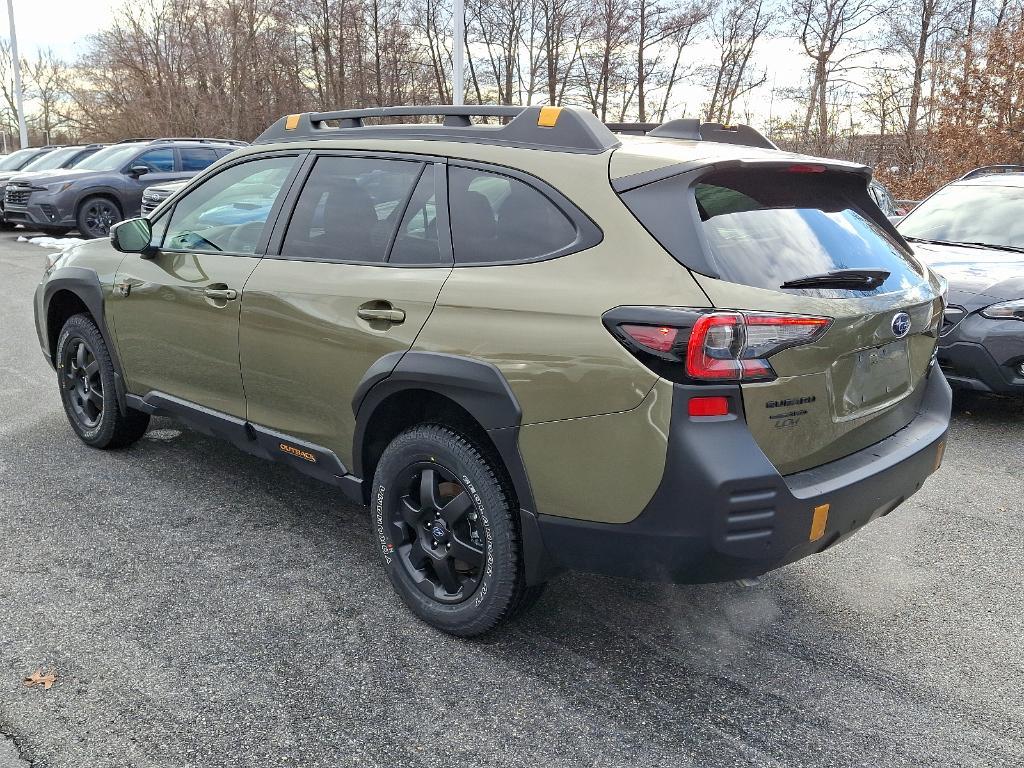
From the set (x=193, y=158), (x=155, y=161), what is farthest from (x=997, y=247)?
(x=155, y=161)

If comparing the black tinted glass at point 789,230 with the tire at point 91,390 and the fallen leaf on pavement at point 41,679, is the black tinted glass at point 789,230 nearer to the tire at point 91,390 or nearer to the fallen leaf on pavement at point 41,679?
the fallen leaf on pavement at point 41,679

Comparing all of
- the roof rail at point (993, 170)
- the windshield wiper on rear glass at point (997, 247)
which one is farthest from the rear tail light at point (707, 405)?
the roof rail at point (993, 170)

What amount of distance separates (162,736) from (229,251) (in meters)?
2.09

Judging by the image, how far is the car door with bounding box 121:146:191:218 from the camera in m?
15.9

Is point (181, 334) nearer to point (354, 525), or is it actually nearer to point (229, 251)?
point (229, 251)

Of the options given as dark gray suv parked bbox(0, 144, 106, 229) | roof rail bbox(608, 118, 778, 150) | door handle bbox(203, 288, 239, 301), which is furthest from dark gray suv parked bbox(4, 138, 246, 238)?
roof rail bbox(608, 118, 778, 150)

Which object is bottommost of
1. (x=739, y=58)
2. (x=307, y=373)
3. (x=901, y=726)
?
(x=901, y=726)

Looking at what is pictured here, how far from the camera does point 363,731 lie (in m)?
2.53

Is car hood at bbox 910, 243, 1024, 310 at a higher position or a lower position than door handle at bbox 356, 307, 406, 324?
lower

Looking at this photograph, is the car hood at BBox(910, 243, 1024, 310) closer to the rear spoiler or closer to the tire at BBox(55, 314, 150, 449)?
the rear spoiler

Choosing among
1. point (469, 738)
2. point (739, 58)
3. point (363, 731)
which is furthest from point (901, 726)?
point (739, 58)

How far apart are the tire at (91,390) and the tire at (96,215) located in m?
12.1

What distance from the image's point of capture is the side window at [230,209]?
3754mm

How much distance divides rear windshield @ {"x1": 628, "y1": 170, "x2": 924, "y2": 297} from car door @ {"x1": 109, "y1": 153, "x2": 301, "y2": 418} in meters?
1.89
